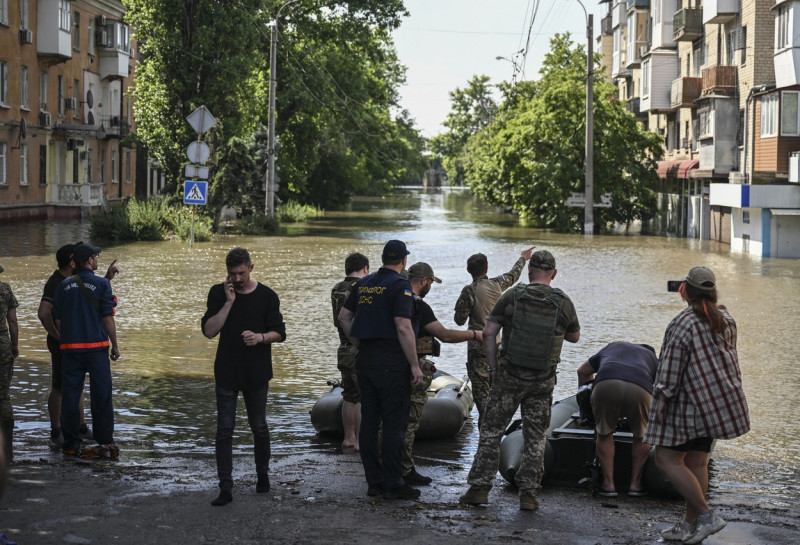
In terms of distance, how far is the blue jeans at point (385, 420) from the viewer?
818 cm

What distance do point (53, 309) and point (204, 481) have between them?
1850mm

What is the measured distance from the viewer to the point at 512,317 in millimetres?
8055

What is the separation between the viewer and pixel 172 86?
45781 millimetres

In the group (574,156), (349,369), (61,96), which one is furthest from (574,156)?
(349,369)

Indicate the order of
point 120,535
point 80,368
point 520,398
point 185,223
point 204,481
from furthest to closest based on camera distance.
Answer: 1. point 185,223
2. point 80,368
3. point 204,481
4. point 520,398
5. point 120,535

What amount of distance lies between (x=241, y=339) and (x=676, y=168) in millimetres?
46443

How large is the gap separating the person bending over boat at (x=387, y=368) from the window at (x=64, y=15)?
45.2 metres

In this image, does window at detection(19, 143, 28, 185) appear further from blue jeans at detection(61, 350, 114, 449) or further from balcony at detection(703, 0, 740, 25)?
blue jeans at detection(61, 350, 114, 449)

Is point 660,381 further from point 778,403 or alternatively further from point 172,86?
point 172,86

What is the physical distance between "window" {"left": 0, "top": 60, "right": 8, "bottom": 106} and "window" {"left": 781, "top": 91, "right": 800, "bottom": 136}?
2734 cm

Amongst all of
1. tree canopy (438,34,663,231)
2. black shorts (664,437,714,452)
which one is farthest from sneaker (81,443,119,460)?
tree canopy (438,34,663,231)

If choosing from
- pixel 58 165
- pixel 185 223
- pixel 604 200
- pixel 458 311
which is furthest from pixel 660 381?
pixel 58 165

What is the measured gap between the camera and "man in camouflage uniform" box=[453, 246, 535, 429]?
10.0m

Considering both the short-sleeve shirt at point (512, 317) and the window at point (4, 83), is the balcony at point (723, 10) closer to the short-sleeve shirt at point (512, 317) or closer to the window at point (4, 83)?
the window at point (4, 83)
